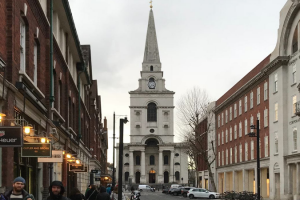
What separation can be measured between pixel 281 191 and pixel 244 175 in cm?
1419

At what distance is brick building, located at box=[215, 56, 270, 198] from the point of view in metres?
54.8

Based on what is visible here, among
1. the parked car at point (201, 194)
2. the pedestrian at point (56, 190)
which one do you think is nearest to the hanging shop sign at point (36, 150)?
the pedestrian at point (56, 190)

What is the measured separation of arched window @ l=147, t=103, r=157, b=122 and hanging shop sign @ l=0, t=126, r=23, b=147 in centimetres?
12710

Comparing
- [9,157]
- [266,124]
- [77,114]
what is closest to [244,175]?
[266,124]

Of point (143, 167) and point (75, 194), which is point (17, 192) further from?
point (143, 167)

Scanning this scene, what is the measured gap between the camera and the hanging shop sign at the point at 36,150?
566 inches

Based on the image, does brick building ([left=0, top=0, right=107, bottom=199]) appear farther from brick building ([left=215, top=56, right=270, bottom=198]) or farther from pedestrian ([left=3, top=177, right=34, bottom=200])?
brick building ([left=215, top=56, right=270, bottom=198])

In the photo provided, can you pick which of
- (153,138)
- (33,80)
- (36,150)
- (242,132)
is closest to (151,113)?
(153,138)

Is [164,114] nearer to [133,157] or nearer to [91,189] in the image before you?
[133,157]

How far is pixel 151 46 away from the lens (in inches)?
5551

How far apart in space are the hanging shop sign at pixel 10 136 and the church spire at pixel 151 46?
13023cm

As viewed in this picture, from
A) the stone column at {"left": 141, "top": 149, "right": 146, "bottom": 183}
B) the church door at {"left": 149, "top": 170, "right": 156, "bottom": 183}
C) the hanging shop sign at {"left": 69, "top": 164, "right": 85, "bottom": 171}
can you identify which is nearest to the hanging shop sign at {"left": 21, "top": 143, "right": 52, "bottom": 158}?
the hanging shop sign at {"left": 69, "top": 164, "right": 85, "bottom": 171}

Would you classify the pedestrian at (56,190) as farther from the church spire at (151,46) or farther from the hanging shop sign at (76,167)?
the church spire at (151,46)

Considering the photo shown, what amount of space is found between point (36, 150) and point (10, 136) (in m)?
3.47
